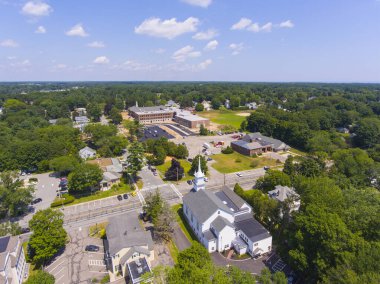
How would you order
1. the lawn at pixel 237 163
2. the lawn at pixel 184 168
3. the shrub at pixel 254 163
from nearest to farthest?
the lawn at pixel 184 168 < the lawn at pixel 237 163 < the shrub at pixel 254 163

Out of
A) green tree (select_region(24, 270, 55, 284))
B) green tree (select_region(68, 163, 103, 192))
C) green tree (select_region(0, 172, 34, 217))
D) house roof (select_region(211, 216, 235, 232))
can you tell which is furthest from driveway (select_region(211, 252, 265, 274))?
green tree (select_region(0, 172, 34, 217))

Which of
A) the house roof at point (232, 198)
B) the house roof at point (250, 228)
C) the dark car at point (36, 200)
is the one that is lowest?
the dark car at point (36, 200)

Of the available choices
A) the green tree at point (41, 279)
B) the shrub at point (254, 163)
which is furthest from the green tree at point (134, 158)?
the shrub at point (254, 163)

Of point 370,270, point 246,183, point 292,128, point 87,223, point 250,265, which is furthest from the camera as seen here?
point 292,128

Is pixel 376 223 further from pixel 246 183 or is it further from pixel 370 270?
pixel 246 183

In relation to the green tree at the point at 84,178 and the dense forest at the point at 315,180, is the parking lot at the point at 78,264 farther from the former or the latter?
the dense forest at the point at 315,180

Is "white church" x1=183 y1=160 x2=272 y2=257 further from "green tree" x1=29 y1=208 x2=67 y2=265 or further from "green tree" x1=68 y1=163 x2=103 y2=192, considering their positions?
"green tree" x1=68 y1=163 x2=103 y2=192

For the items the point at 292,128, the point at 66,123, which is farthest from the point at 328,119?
the point at 66,123
